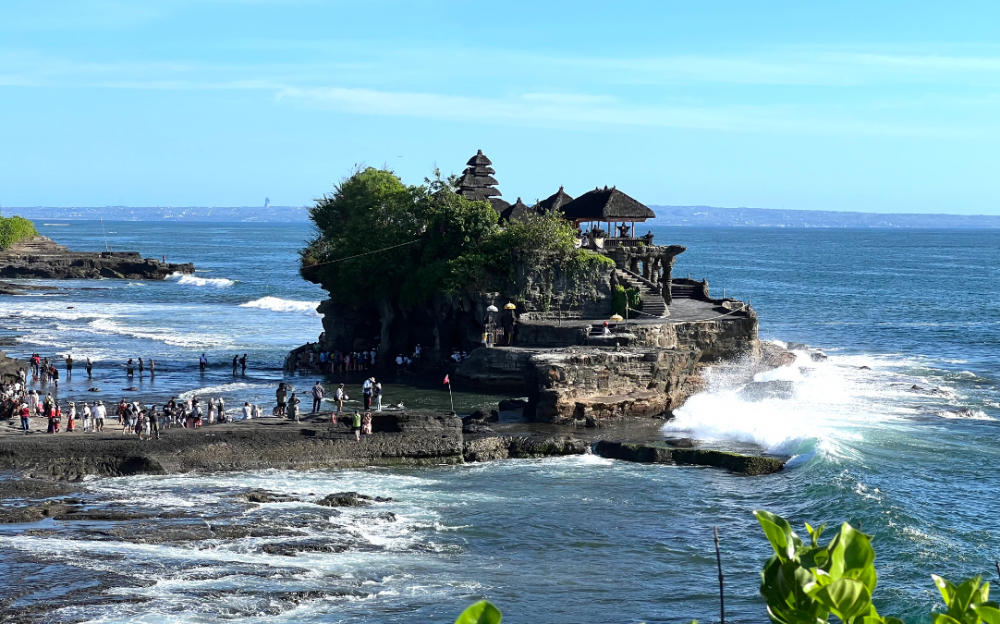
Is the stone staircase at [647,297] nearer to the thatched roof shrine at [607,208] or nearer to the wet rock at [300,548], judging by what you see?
the thatched roof shrine at [607,208]

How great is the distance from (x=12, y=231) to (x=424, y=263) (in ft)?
292

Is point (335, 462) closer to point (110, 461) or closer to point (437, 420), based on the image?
point (437, 420)

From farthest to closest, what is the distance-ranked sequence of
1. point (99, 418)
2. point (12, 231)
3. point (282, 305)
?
point (12, 231)
point (282, 305)
point (99, 418)

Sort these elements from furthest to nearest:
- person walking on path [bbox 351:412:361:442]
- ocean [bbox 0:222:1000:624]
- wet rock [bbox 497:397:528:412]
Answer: wet rock [bbox 497:397:528:412], person walking on path [bbox 351:412:361:442], ocean [bbox 0:222:1000:624]

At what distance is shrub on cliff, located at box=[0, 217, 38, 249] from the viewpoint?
389ft

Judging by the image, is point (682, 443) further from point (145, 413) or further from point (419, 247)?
point (419, 247)

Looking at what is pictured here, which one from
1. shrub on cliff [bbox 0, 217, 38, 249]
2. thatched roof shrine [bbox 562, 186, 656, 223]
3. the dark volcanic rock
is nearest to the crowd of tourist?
the dark volcanic rock

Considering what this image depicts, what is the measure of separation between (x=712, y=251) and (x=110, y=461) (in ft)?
521

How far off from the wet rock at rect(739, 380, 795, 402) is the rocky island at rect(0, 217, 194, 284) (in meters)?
80.1

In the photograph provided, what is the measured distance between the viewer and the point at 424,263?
4709 centimetres

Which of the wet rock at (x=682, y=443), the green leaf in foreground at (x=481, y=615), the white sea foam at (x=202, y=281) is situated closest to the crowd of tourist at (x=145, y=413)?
the wet rock at (x=682, y=443)

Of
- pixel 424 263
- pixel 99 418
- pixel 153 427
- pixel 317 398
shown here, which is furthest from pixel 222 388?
pixel 153 427

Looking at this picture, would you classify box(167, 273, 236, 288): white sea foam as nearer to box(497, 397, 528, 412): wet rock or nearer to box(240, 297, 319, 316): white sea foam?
box(240, 297, 319, 316): white sea foam

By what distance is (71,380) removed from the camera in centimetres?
4516
